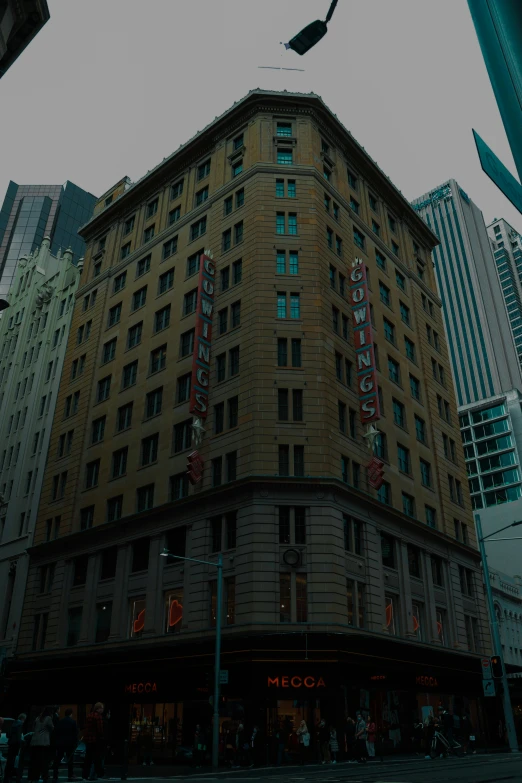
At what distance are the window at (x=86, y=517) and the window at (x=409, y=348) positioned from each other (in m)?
26.6

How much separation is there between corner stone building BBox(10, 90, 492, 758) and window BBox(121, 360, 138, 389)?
9.8 inches

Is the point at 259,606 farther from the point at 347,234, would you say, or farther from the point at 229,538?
the point at 347,234

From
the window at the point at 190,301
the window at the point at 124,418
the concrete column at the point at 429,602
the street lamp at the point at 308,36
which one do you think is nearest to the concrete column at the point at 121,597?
the window at the point at 124,418

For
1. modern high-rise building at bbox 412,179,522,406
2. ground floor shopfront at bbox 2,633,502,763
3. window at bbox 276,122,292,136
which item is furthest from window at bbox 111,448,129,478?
modern high-rise building at bbox 412,179,522,406

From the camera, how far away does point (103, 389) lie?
51469 millimetres

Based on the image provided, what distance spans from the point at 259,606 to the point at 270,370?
13550 millimetres

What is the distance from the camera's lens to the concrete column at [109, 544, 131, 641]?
39.7 meters

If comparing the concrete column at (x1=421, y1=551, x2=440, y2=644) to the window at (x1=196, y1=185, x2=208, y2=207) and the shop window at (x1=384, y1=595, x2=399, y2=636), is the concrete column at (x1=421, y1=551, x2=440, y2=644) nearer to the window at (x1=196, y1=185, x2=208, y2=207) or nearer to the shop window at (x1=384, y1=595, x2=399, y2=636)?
Answer: the shop window at (x1=384, y1=595, x2=399, y2=636)

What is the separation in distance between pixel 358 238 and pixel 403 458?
1762 cm

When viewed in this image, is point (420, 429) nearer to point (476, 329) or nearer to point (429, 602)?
point (429, 602)

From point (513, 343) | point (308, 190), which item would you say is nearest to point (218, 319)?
point (308, 190)

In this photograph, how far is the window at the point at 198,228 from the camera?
1976 inches

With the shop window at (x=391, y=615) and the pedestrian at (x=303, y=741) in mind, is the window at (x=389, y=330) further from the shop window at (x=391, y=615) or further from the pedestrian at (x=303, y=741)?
the pedestrian at (x=303, y=741)

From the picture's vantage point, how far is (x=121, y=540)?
42.6 metres
